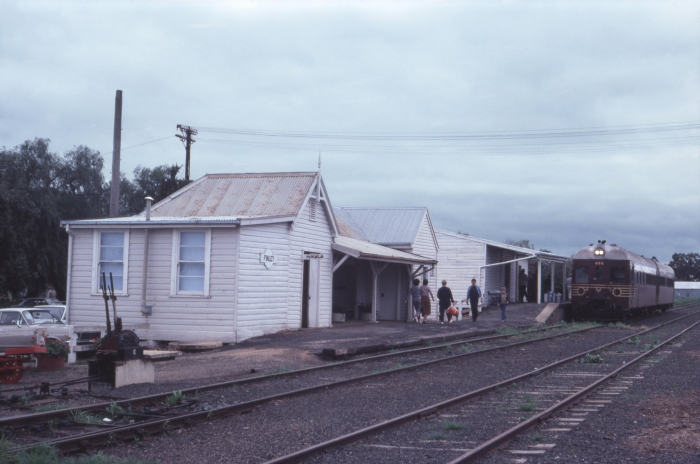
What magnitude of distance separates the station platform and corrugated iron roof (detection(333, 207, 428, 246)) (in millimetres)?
6263

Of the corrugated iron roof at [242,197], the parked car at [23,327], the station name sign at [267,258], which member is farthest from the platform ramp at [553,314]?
the parked car at [23,327]

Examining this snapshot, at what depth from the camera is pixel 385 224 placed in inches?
1352

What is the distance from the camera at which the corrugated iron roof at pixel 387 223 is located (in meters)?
33.0

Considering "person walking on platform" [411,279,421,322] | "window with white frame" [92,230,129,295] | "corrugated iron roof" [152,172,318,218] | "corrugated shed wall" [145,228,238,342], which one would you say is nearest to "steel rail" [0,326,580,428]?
"corrugated shed wall" [145,228,238,342]

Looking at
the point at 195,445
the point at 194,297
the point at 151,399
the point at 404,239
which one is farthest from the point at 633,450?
the point at 404,239

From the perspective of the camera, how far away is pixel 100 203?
52.0m

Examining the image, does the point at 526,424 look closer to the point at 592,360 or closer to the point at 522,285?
the point at 592,360

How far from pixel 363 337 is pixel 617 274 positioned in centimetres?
1526

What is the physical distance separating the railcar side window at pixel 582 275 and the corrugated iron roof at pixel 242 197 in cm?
1461

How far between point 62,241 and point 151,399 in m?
37.5

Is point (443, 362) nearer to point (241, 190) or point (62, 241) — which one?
point (241, 190)

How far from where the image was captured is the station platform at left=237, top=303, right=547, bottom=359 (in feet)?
55.6

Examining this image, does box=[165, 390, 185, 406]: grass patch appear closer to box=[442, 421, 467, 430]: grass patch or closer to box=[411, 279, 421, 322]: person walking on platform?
box=[442, 421, 467, 430]: grass patch

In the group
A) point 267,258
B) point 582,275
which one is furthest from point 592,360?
point 582,275
